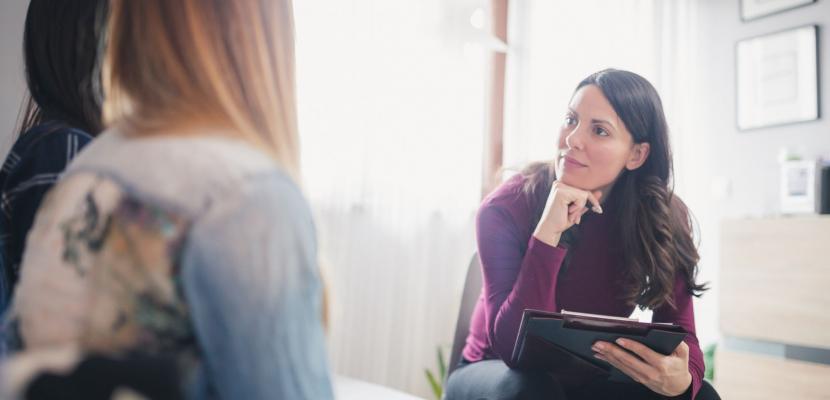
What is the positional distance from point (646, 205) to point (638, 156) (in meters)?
0.13

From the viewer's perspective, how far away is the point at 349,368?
229 cm

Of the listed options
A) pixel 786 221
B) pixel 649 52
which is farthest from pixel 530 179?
pixel 649 52

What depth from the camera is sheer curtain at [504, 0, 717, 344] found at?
2973 millimetres

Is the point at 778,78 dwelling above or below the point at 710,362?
above

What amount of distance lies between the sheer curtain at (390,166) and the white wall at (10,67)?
0.85m

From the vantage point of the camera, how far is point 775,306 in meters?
Answer: 2.38

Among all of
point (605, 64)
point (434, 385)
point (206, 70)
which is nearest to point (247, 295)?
point (206, 70)

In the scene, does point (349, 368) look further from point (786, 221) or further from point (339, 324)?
point (786, 221)

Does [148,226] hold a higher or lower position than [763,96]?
Answer: lower

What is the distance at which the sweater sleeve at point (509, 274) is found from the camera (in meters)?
1.23

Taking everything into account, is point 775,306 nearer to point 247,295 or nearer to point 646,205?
point 646,205

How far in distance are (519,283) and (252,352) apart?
0.85m

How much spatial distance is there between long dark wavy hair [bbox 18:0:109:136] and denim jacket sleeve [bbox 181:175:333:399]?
62cm

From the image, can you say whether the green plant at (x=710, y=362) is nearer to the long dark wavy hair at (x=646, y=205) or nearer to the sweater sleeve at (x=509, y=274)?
the long dark wavy hair at (x=646, y=205)
